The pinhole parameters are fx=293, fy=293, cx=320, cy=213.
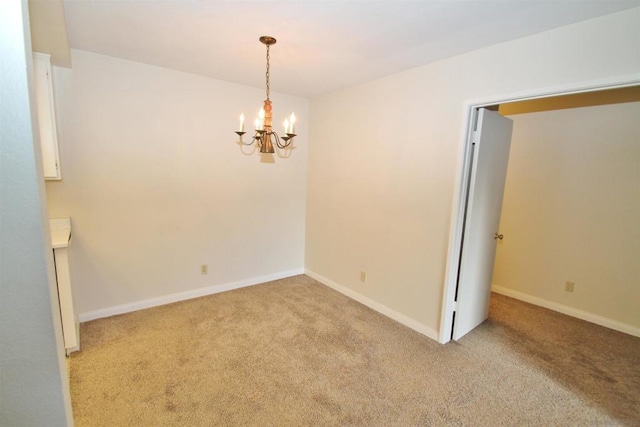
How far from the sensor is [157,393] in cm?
196

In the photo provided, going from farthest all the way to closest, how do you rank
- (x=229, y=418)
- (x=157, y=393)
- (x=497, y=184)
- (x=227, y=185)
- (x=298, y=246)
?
(x=298, y=246)
(x=227, y=185)
(x=497, y=184)
(x=157, y=393)
(x=229, y=418)

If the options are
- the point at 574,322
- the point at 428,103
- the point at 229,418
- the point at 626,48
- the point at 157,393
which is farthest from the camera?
the point at 574,322

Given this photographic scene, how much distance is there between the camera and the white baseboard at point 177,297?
2866 mm

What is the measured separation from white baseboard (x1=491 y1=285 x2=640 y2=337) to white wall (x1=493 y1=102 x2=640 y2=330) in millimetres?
37

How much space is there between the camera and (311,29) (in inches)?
79.6

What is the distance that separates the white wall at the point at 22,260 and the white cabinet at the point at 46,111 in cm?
187

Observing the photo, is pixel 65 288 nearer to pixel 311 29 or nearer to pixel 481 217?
pixel 311 29

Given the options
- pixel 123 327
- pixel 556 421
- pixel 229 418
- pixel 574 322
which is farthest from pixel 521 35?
pixel 123 327

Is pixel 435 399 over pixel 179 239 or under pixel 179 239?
under

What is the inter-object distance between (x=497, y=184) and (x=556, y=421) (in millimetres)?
1862

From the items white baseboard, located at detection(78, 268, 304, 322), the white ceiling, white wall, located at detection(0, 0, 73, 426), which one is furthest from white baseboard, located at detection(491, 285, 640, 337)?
white wall, located at detection(0, 0, 73, 426)

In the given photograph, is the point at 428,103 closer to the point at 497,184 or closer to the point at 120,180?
the point at 497,184

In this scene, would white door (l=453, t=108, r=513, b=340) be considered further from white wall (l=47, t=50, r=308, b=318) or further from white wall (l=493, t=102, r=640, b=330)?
white wall (l=47, t=50, r=308, b=318)

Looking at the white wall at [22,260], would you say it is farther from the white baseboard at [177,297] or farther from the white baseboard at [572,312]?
the white baseboard at [572,312]
